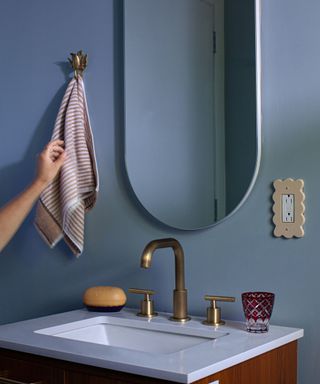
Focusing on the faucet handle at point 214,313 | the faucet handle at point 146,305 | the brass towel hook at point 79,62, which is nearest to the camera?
the faucet handle at point 214,313

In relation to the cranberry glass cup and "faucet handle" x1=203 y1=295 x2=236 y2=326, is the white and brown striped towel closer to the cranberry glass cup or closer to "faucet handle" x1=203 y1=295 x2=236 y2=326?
"faucet handle" x1=203 y1=295 x2=236 y2=326

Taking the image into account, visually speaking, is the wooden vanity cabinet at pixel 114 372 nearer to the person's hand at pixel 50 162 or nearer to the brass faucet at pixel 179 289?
the brass faucet at pixel 179 289

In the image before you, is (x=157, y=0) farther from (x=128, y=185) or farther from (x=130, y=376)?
(x=130, y=376)

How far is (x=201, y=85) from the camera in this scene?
1.97m

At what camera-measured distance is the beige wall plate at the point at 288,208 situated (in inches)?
71.2

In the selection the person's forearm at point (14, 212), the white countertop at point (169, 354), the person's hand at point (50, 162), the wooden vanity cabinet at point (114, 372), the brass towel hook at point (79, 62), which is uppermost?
the brass towel hook at point (79, 62)

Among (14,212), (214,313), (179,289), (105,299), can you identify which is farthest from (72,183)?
(214,313)

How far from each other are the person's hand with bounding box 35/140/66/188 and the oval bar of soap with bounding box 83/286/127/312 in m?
0.35

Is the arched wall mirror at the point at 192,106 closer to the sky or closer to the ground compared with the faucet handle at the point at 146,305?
closer to the sky

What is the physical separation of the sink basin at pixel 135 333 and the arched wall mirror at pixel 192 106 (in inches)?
12.5

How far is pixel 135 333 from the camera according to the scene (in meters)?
1.90

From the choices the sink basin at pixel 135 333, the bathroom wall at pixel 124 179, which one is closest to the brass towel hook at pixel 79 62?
the bathroom wall at pixel 124 179

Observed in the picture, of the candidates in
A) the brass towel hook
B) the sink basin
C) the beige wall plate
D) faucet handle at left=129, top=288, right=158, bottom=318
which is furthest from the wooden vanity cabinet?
the brass towel hook

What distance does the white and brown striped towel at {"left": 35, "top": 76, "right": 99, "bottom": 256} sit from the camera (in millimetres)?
2121
